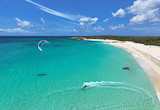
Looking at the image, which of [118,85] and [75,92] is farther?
[118,85]

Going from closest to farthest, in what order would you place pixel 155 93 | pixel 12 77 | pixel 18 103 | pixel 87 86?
pixel 18 103 < pixel 155 93 < pixel 87 86 < pixel 12 77

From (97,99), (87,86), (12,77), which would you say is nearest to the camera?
(97,99)

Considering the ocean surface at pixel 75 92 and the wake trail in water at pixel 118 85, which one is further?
the wake trail in water at pixel 118 85

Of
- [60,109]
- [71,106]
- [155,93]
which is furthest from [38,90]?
[155,93]

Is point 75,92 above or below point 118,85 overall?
below

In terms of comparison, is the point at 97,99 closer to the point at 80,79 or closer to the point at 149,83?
the point at 80,79

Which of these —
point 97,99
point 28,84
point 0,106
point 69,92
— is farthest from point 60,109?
point 28,84

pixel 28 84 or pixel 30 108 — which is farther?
pixel 28 84

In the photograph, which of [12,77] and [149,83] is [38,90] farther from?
[149,83]

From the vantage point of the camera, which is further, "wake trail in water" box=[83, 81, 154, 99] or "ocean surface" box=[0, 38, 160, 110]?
"wake trail in water" box=[83, 81, 154, 99]
